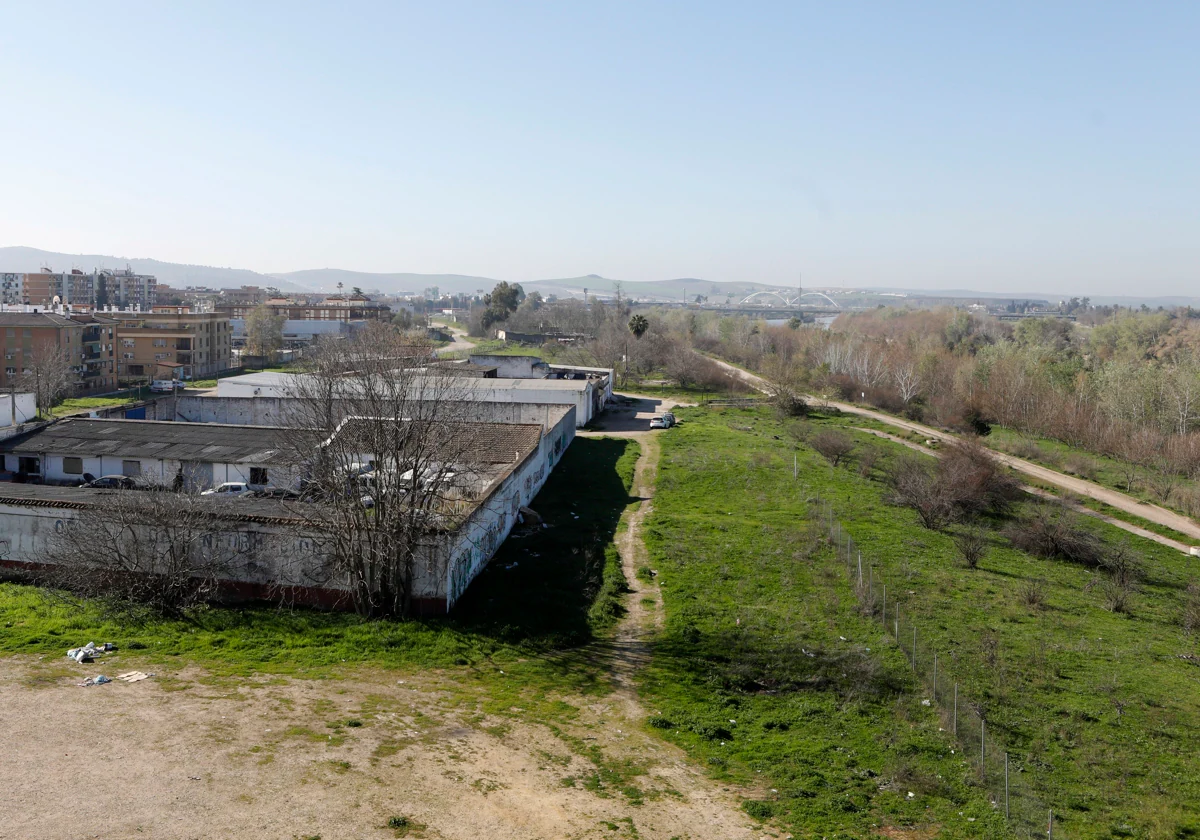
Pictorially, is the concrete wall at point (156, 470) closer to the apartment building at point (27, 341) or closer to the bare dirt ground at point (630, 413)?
the bare dirt ground at point (630, 413)

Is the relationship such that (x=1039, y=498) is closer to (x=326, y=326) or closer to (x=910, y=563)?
(x=910, y=563)

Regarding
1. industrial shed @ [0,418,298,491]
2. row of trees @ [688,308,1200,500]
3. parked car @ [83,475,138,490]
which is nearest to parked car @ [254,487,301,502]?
industrial shed @ [0,418,298,491]

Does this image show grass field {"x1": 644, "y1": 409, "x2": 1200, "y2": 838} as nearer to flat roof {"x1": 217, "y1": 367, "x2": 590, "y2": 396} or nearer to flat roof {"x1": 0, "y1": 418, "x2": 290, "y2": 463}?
flat roof {"x1": 0, "y1": 418, "x2": 290, "y2": 463}

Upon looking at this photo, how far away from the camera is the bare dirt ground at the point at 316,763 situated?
10.8m

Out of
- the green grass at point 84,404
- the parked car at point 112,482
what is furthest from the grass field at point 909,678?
the green grass at point 84,404

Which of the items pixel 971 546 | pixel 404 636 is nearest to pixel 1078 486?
pixel 971 546

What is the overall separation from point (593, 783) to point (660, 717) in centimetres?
257

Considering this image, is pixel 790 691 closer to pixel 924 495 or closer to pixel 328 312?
pixel 924 495

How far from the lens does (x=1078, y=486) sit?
38500 mm

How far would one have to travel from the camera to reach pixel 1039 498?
113 feet

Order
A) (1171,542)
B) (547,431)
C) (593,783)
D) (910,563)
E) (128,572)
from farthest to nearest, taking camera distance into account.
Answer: (547,431) → (1171,542) → (910,563) → (128,572) → (593,783)

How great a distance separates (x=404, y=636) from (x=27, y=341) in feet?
164

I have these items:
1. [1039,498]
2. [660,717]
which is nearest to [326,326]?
[1039,498]

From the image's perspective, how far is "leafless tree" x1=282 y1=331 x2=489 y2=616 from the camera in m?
18.8
